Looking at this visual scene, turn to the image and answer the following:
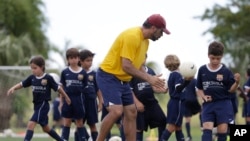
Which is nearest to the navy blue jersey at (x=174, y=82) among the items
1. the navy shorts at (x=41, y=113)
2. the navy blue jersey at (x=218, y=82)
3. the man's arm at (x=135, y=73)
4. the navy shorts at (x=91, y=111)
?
the navy shorts at (x=91, y=111)

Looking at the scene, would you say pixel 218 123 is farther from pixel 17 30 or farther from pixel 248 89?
pixel 17 30

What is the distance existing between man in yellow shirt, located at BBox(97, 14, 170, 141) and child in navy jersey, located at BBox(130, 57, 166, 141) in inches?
98.4

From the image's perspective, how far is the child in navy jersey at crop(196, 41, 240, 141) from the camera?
1239 centimetres

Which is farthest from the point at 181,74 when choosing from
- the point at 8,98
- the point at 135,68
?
the point at 8,98

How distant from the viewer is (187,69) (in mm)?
14023

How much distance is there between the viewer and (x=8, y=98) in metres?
27.7

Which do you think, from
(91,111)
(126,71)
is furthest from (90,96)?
(126,71)

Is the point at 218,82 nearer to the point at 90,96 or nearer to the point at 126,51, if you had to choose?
the point at 126,51

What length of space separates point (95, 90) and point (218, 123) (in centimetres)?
451

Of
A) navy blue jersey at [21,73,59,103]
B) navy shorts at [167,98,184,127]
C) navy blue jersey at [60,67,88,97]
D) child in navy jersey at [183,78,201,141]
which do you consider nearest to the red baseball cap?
navy shorts at [167,98,184,127]

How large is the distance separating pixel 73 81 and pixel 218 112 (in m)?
4.03

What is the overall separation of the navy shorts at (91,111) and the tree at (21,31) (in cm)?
2464

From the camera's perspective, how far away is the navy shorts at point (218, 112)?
1240cm

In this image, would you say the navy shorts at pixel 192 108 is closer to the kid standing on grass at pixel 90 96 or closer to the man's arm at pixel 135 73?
the kid standing on grass at pixel 90 96
